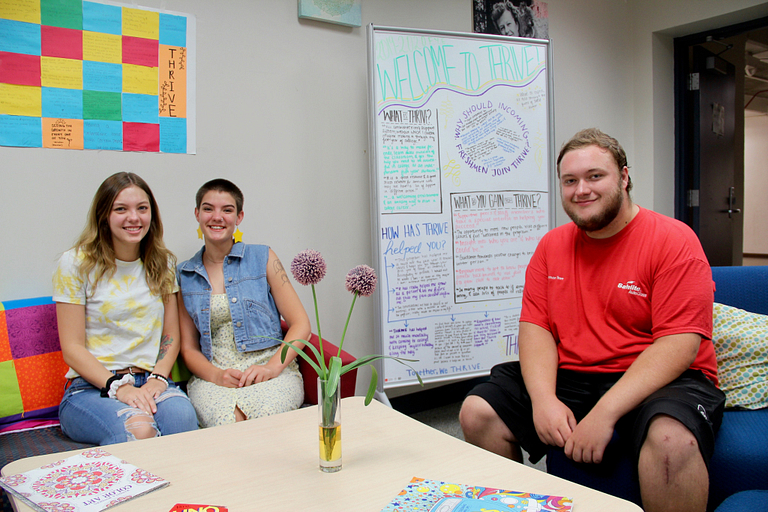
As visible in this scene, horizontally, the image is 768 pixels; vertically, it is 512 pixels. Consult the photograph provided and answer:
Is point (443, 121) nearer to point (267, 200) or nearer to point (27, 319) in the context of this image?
point (267, 200)

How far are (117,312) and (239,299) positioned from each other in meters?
0.41

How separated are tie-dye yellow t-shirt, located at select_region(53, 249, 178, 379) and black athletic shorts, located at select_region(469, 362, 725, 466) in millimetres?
1130

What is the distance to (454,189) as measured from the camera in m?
2.61

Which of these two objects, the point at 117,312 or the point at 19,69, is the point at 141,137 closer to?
the point at 19,69

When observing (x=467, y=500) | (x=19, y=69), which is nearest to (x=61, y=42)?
(x=19, y=69)

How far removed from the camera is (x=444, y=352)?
263cm

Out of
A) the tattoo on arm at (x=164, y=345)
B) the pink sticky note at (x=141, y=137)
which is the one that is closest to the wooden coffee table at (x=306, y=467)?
the tattoo on arm at (x=164, y=345)

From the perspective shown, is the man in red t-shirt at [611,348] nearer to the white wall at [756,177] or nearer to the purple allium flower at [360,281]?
the purple allium flower at [360,281]

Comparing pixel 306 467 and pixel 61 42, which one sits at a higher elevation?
pixel 61 42

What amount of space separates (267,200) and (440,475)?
1.71m

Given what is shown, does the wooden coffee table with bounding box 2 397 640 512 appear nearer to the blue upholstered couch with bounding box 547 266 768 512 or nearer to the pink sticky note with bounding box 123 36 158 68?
the blue upholstered couch with bounding box 547 266 768 512

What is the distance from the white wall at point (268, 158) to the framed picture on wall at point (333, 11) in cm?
5

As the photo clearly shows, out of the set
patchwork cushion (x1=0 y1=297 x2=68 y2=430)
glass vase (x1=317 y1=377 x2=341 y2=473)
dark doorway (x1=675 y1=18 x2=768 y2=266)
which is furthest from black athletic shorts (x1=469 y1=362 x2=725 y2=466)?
dark doorway (x1=675 y1=18 x2=768 y2=266)

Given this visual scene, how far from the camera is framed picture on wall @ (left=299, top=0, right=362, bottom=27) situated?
2.51 metres
